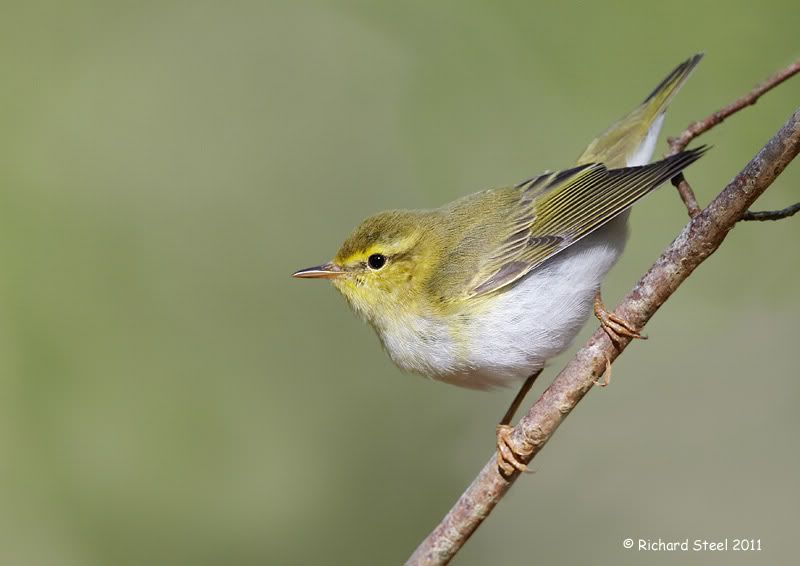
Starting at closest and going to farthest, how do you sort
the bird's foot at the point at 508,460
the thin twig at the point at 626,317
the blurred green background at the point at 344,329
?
1. the thin twig at the point at 626,317
2. the bird's foot at the point at 508,460
3. the blurred green background at the point at 344,329

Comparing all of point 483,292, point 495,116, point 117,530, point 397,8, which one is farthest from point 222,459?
point 397,8

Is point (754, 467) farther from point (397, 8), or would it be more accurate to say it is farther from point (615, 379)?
point (397, 8)

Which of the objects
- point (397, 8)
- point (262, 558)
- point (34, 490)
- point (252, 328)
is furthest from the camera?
point (397, 8)

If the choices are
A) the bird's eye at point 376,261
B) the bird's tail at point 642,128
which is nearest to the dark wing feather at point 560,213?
the bird's tail at point 642,128

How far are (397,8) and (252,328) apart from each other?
6.85 ft

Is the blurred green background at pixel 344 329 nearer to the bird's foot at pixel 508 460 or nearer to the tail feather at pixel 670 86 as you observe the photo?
the tail feather at pixel 670 86

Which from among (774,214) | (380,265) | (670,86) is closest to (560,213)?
(380,265)

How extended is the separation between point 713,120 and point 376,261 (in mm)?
1367

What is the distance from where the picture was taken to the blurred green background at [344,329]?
13.0 ft

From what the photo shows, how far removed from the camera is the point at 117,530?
13.0 feet

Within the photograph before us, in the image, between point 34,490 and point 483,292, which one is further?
point 34,490

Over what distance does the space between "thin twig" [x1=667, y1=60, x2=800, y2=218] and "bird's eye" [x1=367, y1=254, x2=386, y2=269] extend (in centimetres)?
114

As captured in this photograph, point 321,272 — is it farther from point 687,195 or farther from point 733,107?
point 733,107

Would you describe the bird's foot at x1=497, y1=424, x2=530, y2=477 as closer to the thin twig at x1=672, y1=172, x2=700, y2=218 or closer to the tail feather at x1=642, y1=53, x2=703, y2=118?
the thin twig at x1=672, y1=172, x2=700, y2=218
